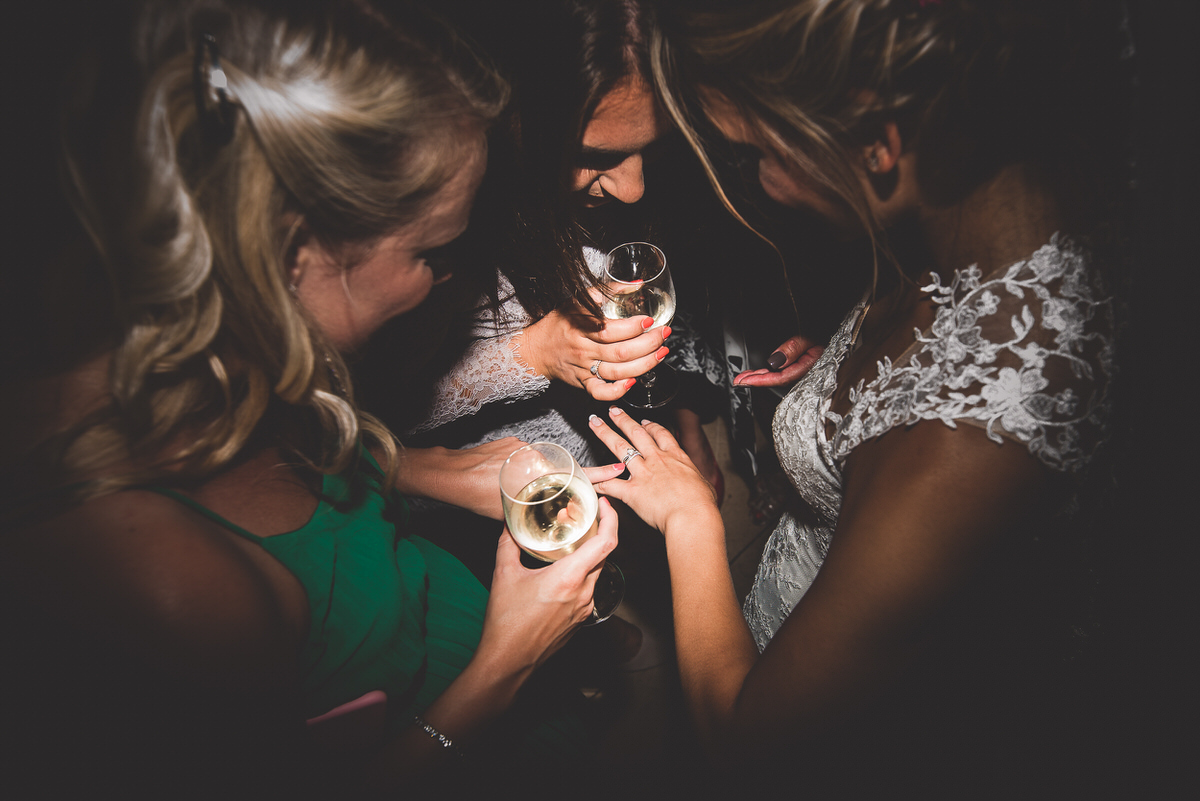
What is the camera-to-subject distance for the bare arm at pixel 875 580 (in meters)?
0.95

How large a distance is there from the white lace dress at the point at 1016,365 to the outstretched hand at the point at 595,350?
80 centimetres

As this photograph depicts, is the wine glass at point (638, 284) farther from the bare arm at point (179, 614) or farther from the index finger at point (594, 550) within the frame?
the bare arm at point (179, 614)

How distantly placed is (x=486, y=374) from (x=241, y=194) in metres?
1.25

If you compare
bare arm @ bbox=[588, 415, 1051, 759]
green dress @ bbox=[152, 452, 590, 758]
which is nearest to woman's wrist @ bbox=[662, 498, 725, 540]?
bare arm @ bbox=[588, 415, 1051, 759]

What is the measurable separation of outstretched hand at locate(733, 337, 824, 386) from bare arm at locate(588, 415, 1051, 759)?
1.04 metres

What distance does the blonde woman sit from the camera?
2.89 feet

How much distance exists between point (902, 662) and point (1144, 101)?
3.51ft

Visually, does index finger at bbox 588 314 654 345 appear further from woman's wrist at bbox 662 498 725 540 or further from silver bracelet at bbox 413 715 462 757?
silver bracelet at bbox 413 715 462 757

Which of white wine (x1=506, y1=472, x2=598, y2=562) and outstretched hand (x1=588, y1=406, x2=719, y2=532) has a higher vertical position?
white wine (x1=506, y1=472, x2=598, y2=562)

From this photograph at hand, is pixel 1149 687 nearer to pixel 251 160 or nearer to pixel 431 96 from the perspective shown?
pixel 431 96

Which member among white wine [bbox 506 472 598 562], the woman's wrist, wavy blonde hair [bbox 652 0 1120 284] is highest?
wavy blonde hair [bbox 652 0 1120 284]

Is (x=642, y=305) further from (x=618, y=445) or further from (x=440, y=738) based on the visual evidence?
(x=440, y=738)

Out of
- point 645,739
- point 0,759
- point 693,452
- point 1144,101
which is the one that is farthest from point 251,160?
point 645,739

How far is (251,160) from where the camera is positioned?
950 millimetres
